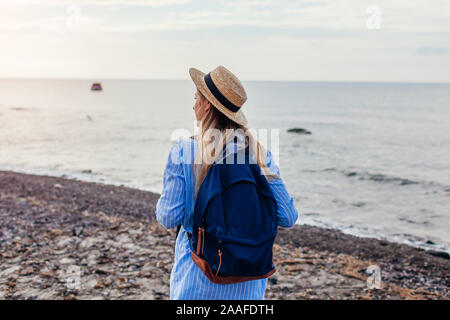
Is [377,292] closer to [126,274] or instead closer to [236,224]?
[126,274]

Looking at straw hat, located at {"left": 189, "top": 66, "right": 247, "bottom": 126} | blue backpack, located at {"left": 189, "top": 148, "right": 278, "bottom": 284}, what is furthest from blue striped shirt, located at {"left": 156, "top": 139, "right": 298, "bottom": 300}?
straw hat, located at {"left": 189, "top": 66, "right": 247, "bottom": 126}

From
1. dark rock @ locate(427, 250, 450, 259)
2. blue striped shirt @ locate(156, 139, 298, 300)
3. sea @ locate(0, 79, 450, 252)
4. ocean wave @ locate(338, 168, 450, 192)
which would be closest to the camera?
blue striped shirt @ locate(156, 139, 298, 300)

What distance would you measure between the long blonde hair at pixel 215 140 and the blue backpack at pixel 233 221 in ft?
0.13

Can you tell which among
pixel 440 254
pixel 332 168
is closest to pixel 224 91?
pixel 440 254

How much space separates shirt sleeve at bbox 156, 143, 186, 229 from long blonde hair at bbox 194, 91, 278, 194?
104 mm

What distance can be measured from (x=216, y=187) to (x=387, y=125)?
183 ft

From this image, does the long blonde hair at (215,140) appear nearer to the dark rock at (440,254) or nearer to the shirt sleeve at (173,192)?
the shirt sleeve at (173,192)

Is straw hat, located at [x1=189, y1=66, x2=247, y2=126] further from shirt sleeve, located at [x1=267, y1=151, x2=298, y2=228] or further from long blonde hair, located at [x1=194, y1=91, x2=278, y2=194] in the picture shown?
shirt sleeve, located at [x1=267, y1=151, x2=298, y2=228]

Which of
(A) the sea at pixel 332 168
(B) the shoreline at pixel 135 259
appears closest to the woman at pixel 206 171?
(A) the sea at pixel 332 168

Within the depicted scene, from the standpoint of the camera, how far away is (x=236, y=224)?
212 centimetres

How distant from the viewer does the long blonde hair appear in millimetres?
2156

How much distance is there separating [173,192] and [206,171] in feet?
0.78

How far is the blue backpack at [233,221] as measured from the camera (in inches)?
83.0
